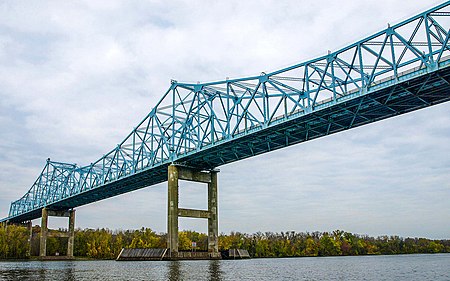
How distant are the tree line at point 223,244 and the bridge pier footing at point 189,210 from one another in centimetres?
2851

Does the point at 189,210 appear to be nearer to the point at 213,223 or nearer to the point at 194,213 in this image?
the point at 194,213

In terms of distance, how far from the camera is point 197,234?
483 feet

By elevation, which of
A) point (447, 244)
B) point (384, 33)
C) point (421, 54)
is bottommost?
point (447, 244)

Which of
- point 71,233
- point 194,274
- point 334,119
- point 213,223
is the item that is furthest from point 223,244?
point 194,274

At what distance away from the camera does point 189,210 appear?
6750cm

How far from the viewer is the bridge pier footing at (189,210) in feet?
209

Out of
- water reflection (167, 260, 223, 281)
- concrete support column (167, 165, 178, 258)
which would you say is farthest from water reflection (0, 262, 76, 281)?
concrete support column (167, 165, 178, 258)

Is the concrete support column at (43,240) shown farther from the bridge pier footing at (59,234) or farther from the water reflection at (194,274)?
the water reflection at (194,274)

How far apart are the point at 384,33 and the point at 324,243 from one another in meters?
108

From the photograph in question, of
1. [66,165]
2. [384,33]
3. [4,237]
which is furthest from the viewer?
[66,165]

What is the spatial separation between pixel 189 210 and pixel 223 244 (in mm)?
57704

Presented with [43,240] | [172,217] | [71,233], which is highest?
[71,233]

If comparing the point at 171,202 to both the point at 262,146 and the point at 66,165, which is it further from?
the point at 66,165

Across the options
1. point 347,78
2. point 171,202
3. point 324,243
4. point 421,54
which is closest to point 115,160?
point 171,202
